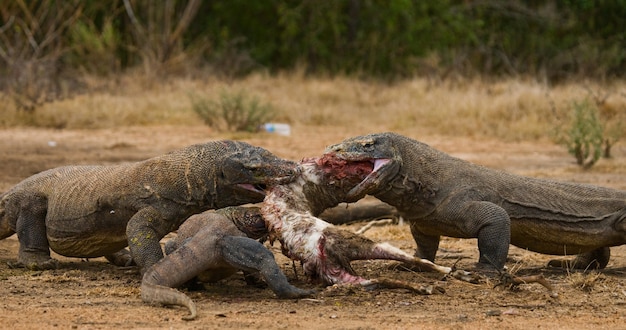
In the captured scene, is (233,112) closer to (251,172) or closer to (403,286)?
(251,172)

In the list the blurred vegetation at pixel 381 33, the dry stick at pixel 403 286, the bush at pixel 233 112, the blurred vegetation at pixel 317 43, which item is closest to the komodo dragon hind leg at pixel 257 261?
the dry stick at pixel 403 286

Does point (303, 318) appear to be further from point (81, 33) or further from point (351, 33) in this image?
point (351, 33)

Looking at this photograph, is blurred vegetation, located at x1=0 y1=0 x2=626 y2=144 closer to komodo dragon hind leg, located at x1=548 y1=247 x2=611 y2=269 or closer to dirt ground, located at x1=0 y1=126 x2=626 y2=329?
komodo dragon hind leg, located at x1=548 y1=247 x2=611 y2=269

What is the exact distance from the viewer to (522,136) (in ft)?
54.6

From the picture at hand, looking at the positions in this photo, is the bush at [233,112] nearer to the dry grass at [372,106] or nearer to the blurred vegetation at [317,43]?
the dry grass at [372,106]

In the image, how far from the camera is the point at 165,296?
19.5 ft

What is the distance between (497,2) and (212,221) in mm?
24226

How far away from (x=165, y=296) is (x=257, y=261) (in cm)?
59

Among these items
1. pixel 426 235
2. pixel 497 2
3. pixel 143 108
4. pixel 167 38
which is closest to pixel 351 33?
pixel 497 2

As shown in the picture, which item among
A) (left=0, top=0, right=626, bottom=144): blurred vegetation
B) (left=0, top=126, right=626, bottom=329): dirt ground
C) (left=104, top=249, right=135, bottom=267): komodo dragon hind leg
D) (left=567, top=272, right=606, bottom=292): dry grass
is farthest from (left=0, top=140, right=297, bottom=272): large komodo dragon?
(left=0, top=0, right=626, bottom=144): blurred vegetation

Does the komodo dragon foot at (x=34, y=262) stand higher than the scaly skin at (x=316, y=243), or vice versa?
the scaly skin at (x=316, y=243)

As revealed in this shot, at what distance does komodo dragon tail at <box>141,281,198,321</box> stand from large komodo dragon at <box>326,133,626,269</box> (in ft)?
4.94

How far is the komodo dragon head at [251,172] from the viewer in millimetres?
6660

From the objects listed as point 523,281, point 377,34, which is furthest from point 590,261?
point 377,34
